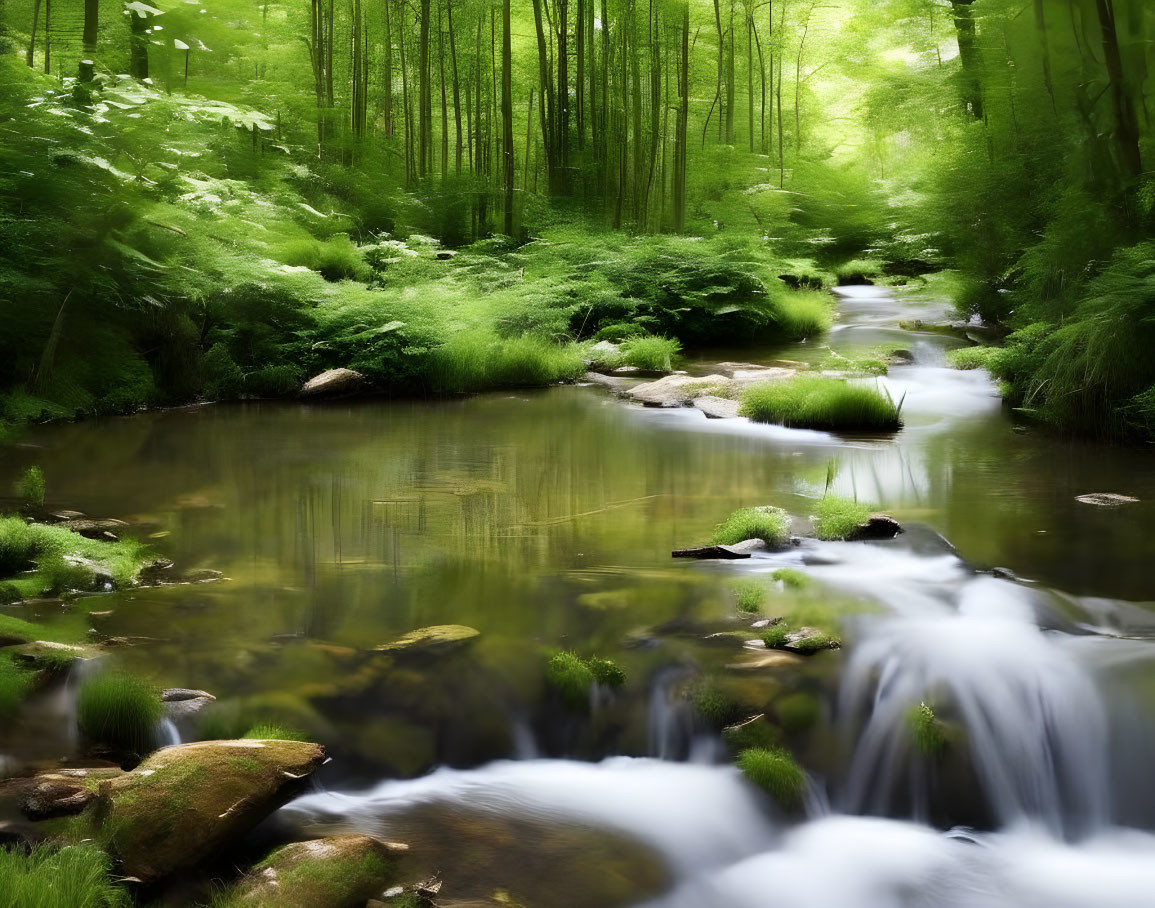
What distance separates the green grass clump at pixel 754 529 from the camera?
211 inches

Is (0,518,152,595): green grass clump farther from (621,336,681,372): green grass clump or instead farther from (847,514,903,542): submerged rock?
(621,336,681,372): green grass clump

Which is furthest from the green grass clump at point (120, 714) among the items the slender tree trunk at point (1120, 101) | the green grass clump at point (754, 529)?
the slender tree trunk at point (1120, 101)

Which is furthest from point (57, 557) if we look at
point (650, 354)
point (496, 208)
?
point (496, 208)

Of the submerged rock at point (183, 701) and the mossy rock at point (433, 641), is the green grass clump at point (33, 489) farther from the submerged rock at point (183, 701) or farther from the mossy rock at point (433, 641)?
the mossy rock at point (433, 641)

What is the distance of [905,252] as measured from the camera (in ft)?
70.2

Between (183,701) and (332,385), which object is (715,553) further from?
(332,385)

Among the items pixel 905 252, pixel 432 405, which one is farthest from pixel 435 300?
pixel 905 252

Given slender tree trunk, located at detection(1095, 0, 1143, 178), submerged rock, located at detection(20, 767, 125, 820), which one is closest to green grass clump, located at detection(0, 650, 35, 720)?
submerged rock, located at detection(20, 767, 125, 820)

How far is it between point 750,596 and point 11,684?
2.92 meters

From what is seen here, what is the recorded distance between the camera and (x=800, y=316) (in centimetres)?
1500

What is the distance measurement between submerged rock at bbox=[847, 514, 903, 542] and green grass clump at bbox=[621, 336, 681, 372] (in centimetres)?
659

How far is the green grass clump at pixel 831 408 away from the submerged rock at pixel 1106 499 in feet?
8.10

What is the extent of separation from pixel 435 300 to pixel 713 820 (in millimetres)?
8683

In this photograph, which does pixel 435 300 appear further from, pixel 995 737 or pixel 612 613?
pixel 995 737
